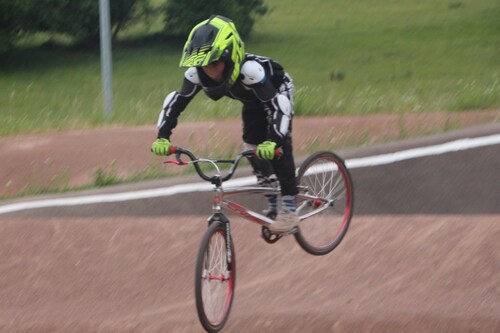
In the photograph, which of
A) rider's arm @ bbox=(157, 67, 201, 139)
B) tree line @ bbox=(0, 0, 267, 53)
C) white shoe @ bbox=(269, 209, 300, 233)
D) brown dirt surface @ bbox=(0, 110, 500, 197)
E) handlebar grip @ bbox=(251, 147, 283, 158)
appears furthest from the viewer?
tree line @ bbox=(0, 0, 267, 53)

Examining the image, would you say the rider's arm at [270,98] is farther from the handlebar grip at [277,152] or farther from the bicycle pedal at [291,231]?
the bicycle pedal at [291,231]

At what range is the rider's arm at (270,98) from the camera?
7.27 meters

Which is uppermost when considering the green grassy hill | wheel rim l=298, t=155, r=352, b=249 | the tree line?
wheel rim l=298, t=155, r=352, b=249

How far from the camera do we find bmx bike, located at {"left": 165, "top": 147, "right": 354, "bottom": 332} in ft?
22.7

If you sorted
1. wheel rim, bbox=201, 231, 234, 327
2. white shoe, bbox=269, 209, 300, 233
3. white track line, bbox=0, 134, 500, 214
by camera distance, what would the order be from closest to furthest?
wheel rim, bbox=201, 231, 234, 327
white shoe, bbox=269, 209, 300, 233
white track line, bbox=0, 134, 500, 214

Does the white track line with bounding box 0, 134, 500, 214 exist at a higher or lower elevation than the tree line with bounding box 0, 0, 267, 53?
higher

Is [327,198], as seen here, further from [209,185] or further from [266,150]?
[209,185]

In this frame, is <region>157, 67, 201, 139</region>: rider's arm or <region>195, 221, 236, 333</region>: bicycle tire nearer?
<region>195, 221, 236, 333</region>: bicycle tire

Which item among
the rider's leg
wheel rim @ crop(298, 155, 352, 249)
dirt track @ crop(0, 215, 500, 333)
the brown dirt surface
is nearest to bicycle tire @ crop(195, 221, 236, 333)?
dirt track @ crop(0, 215, 500, 333)

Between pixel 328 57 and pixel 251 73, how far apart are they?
80.5 feet

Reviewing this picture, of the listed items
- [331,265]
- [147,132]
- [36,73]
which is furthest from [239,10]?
[331,265]

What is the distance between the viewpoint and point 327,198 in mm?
8750

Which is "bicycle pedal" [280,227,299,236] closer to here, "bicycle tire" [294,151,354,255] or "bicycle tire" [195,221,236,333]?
"bicycle tire" [294,151,354,255]

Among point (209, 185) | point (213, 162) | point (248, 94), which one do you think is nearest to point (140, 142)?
point (209, 185)
